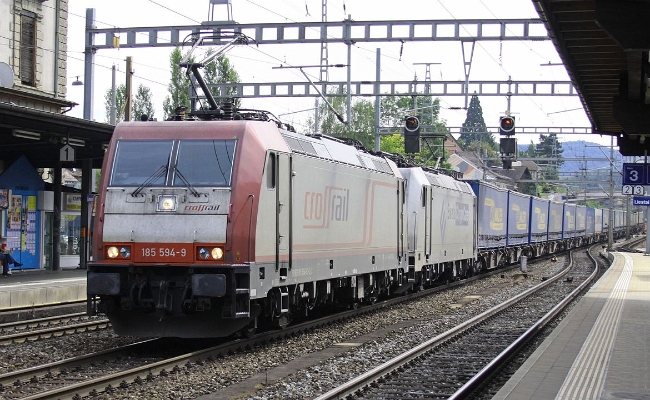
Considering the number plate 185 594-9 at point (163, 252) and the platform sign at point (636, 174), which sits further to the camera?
the platform sign at point (636, 174)

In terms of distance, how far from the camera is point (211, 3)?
23.2 metres

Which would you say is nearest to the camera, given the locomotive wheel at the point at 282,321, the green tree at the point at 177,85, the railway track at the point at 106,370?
the railway track at the point at 106,370

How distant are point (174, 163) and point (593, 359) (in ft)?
19.9

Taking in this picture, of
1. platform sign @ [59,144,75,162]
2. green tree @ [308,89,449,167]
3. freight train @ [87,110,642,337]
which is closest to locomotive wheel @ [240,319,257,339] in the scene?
freight train @ [87,110,642,337]

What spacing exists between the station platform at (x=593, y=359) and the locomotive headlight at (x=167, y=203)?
16.5 ft

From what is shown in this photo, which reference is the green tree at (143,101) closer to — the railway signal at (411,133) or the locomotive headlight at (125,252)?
the railway signal at (411,133)

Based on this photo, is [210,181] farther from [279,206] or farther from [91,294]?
[91,294]

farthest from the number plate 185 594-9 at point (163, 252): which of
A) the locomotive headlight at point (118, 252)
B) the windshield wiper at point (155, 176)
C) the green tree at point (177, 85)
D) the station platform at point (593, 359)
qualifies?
the green tree at point (177, 85)

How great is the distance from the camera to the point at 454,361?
41.2 ft

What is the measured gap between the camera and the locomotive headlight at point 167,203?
12.3m

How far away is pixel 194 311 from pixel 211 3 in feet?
42.2

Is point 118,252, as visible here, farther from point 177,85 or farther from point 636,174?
point 177,85

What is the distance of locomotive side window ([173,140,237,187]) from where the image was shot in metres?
12.4

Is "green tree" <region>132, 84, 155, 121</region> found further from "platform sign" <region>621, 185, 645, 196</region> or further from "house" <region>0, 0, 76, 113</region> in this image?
"platform sign" <region>621, 185, 645, 196</region>
